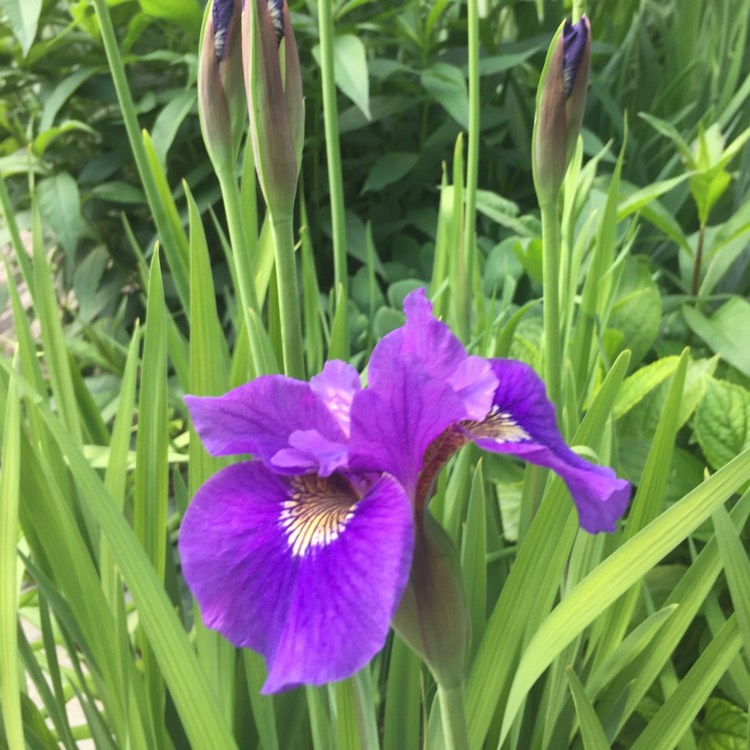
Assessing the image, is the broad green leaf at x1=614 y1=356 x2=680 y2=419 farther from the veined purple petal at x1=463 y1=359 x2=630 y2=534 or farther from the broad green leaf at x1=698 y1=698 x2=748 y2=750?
the veined purple petal at x1=463 y1=359 x2=630 y2=534

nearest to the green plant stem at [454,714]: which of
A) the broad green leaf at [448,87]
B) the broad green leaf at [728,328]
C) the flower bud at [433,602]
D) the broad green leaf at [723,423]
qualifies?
the flower bud at [433,602]

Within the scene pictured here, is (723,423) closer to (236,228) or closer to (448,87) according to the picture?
(236,228)

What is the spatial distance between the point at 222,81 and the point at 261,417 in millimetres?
168

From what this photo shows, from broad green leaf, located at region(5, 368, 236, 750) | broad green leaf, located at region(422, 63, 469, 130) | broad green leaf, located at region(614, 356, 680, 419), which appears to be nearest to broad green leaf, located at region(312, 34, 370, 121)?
broad green leaf, located at region(422, 63, 469, 130)

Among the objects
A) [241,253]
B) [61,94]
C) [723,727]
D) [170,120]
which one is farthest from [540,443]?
[61,94]

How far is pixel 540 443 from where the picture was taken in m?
0.29

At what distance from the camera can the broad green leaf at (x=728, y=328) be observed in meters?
0.74

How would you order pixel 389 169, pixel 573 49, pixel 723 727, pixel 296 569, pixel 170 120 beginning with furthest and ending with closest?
pixel 389 169, pixel 170 120, pixel 723 727, pixel 573 49, pixel 296 569

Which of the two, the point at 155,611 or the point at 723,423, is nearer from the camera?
the point at 155,611

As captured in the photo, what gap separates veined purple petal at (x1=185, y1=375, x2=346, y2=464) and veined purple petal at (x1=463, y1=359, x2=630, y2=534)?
2.4 inches

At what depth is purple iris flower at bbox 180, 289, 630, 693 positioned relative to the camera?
24 centimetres

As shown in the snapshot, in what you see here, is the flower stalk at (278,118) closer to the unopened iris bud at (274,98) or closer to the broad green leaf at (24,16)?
the unopened iris bud at (274,98)

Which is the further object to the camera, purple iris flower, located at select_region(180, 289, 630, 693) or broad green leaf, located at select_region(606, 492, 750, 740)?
broad green leaf, located at select_region(606, 492, 750, 740)

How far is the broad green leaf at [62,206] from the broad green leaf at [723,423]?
723 millimetres
